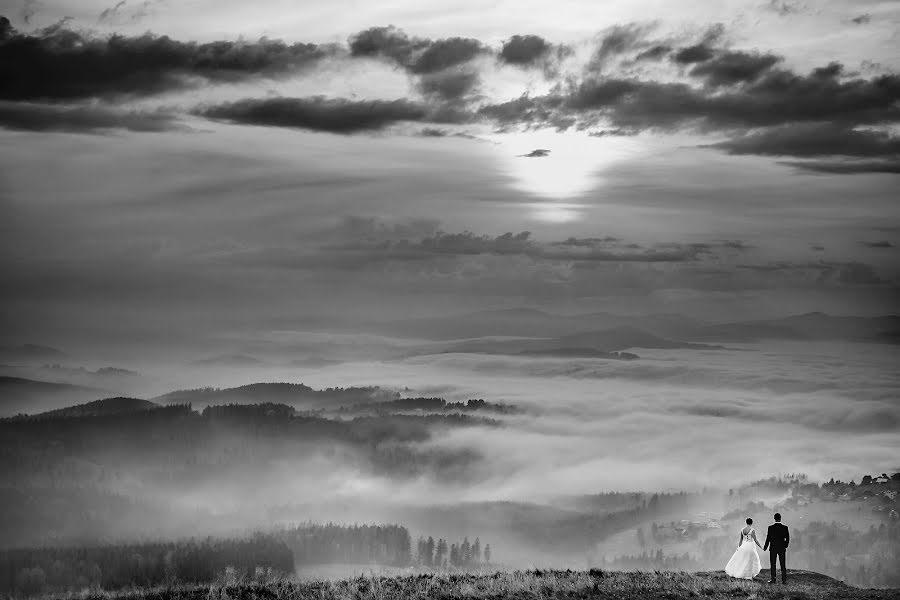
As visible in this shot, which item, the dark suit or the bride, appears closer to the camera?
the dark suit

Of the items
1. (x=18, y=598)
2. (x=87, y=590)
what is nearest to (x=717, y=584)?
(x=87, y=590)

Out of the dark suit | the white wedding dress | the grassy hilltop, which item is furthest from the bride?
the grassy hilltop

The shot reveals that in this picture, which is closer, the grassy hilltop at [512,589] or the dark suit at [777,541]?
the grassy hilltop at [512,589]

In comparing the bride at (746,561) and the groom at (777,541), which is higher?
the groom at (777,541)

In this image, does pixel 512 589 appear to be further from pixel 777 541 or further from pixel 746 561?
pixel 746 561

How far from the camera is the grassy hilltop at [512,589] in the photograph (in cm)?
3741

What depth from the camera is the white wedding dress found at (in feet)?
162

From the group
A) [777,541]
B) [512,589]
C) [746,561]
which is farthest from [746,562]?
[512,589]

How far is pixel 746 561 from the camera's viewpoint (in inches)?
1956

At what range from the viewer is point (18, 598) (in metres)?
41.8

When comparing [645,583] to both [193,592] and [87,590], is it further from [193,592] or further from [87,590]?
[87,590]

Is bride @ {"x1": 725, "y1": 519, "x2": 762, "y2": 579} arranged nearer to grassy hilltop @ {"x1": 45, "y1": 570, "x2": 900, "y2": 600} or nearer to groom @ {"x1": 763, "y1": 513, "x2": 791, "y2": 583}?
groom @ {"x1": 763, "y1": 513, "x2": 791, "y2": 583}

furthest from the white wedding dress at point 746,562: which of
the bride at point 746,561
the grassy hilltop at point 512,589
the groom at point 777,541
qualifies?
the grassy hilltop at point 512,589

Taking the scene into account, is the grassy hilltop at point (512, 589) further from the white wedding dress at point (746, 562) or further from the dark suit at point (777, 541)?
the white wedding dress at point (746, 562)
